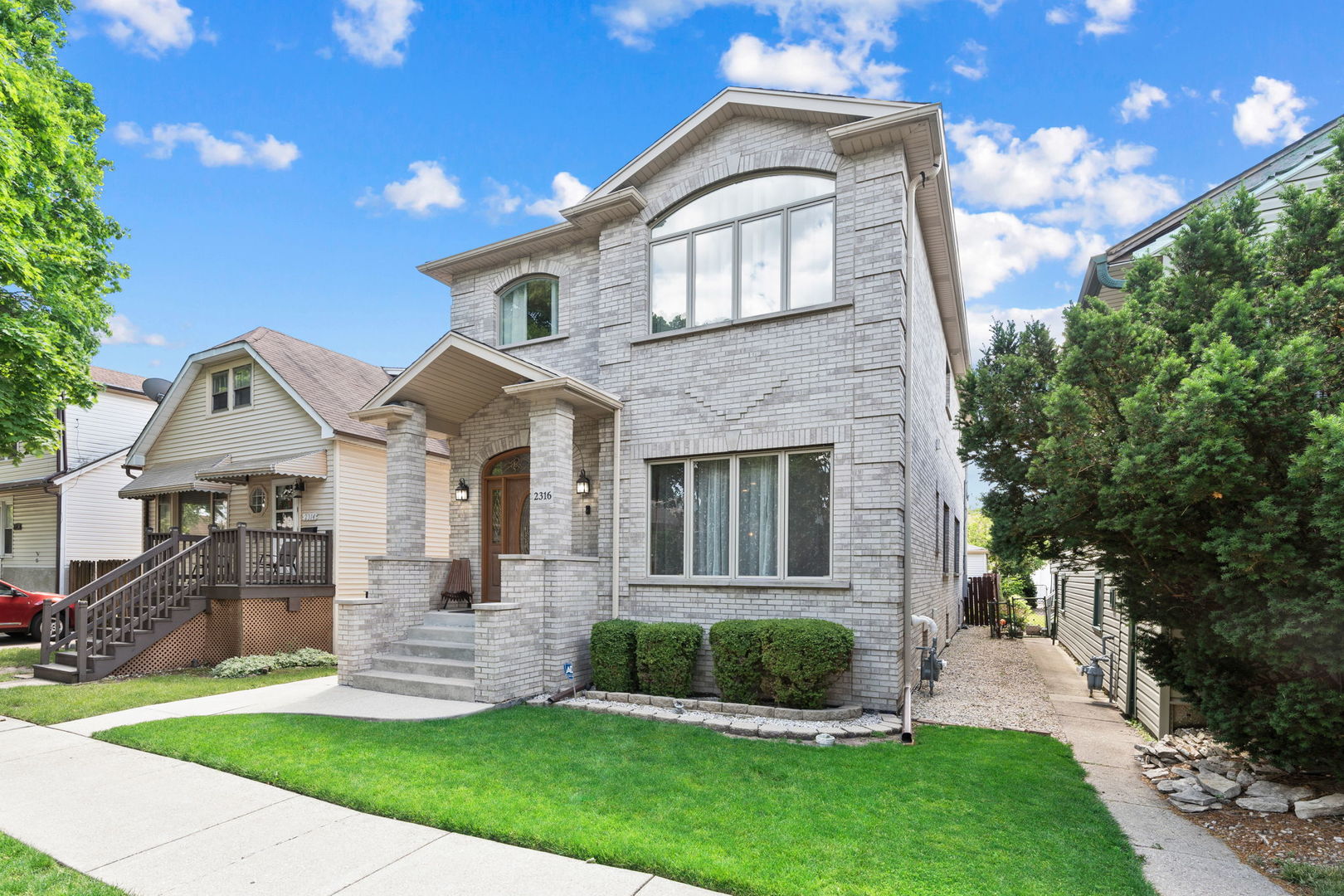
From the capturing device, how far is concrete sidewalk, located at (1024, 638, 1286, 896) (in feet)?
12.5

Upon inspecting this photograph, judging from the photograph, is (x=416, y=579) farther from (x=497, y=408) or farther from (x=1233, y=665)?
(x=1233, y=665)

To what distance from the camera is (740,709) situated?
746 cm

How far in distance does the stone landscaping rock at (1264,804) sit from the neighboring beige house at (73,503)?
21.8 m

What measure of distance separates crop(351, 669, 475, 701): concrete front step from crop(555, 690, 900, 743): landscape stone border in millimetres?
1180

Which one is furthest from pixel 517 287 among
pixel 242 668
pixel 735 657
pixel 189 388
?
pixel 189 388

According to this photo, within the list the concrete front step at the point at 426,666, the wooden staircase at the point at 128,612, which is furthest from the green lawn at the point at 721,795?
the wooden staircase at the point at 128,612

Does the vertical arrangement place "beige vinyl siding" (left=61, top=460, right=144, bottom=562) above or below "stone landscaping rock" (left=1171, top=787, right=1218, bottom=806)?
above

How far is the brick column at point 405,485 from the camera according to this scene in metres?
9.99

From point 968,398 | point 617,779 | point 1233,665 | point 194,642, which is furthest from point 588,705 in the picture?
point 194,642

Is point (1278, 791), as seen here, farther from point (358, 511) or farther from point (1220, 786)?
point (358, 511)

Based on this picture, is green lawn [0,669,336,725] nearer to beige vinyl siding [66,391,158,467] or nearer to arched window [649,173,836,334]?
arched window [649,173,836,334]

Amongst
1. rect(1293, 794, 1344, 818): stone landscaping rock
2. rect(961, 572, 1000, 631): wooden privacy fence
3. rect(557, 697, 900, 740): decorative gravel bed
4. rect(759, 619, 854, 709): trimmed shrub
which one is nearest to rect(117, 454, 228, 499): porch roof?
rect(557, 697, 900, 740): decorative gravel bed

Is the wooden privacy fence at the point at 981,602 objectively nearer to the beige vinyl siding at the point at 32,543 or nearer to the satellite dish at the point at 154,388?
the satellite dish at the point at 154,388

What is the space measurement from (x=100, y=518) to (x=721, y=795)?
20183 mm
